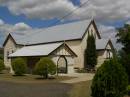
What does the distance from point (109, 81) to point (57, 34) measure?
1575 inches

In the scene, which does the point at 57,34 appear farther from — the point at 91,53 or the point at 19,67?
the point at 19,67

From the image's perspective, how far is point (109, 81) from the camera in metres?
16.2

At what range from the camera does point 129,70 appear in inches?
838

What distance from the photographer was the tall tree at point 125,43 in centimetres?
2130

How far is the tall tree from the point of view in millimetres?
21305

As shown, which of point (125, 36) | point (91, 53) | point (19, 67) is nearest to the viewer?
point (125, 36)

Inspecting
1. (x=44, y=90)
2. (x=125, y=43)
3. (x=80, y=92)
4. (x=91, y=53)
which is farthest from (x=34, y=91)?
(x=91, y=53)

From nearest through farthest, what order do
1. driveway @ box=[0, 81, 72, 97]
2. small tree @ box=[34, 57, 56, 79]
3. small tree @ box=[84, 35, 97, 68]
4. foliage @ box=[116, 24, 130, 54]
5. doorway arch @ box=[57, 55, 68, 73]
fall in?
driveway @ box=[0, 81, 72, 97], foliage @ box=[116, 24, 130, 54], small tree @ box=[34, 57, 56, 79], doorway arch @ box=[57, 55, 68, 73], small tree @ box=[84, 35, 97, 68]

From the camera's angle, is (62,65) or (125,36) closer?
(125,36)

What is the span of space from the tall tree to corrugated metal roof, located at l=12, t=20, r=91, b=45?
26.5 m

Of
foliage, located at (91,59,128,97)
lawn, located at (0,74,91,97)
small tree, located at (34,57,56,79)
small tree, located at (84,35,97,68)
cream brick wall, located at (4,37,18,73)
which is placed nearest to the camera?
foliage, located at (91,59,128,97)

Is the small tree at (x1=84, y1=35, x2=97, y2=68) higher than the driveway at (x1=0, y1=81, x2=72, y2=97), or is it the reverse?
the small tree at (x1=84, y1=35, x2=97, y2=68)

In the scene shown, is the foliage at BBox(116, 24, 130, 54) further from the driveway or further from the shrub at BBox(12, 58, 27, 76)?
the shrub at BBox(12, 58, 27, 76)

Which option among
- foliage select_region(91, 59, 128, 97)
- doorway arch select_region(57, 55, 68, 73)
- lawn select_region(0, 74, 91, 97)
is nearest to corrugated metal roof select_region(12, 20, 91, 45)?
doorway arch select_region(57, 55, 68, 73)
